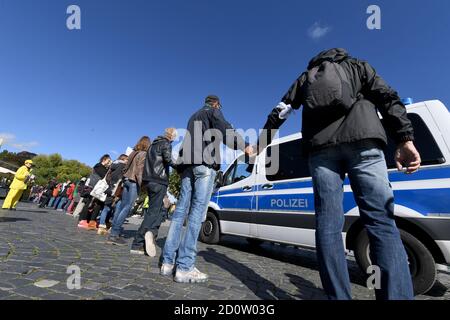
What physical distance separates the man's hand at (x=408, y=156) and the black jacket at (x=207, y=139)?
4.33 feet

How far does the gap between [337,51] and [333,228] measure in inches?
50.6

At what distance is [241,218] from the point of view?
500 centimetres

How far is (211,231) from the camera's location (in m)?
5.68

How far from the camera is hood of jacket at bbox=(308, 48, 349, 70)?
74.7 inches

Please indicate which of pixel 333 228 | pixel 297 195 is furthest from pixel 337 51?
pixel 297 195

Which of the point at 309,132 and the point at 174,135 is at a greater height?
the point at 174,135

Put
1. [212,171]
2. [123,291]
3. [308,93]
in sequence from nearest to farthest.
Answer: [308,93] < [123,291] < [212,171]

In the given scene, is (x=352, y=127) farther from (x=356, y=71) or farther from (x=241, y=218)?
(x=241, y=218)

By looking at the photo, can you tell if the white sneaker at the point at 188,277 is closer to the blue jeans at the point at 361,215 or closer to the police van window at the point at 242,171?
the blue jeans at the point at 361,215

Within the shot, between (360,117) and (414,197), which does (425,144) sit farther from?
(360,117)

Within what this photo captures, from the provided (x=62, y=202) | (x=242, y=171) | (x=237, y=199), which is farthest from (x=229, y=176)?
(x=62, y=202)

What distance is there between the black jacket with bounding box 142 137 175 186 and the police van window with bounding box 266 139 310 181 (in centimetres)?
180

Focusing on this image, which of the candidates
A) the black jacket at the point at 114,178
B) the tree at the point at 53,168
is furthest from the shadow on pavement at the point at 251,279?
the tree at the point at 53,168

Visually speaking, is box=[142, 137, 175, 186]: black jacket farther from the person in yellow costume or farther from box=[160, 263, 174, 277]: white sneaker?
the person in yellow costume
